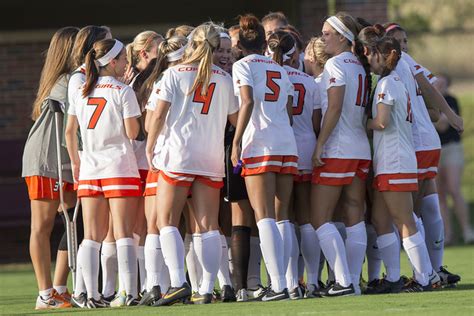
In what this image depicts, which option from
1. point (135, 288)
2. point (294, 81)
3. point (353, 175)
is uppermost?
point (294, 81)

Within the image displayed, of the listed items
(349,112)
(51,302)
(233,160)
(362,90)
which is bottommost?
(51,302)

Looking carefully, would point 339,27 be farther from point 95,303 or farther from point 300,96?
point 95,303

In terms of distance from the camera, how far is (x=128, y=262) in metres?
8.76

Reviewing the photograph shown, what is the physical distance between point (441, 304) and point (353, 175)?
1.36 m

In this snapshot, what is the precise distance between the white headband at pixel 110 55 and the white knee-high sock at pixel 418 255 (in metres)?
2.45

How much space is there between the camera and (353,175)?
880cm

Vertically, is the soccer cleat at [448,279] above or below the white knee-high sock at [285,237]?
below

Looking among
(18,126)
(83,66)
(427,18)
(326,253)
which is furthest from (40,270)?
A: (427,18)

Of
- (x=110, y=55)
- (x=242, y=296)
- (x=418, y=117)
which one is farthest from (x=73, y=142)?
(x=418, y=117)

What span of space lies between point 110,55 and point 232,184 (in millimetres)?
1258

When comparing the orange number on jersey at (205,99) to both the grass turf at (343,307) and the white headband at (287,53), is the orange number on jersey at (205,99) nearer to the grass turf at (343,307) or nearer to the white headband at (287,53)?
the white headband at (287,53)

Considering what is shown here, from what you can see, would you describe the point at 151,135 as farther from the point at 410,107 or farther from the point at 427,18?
the point at 427,18

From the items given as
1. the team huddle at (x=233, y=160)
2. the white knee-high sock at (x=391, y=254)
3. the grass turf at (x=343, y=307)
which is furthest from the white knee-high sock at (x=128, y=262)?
the white knee-high sock at (x=391, y=254)

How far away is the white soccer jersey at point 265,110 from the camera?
28.0 ft
